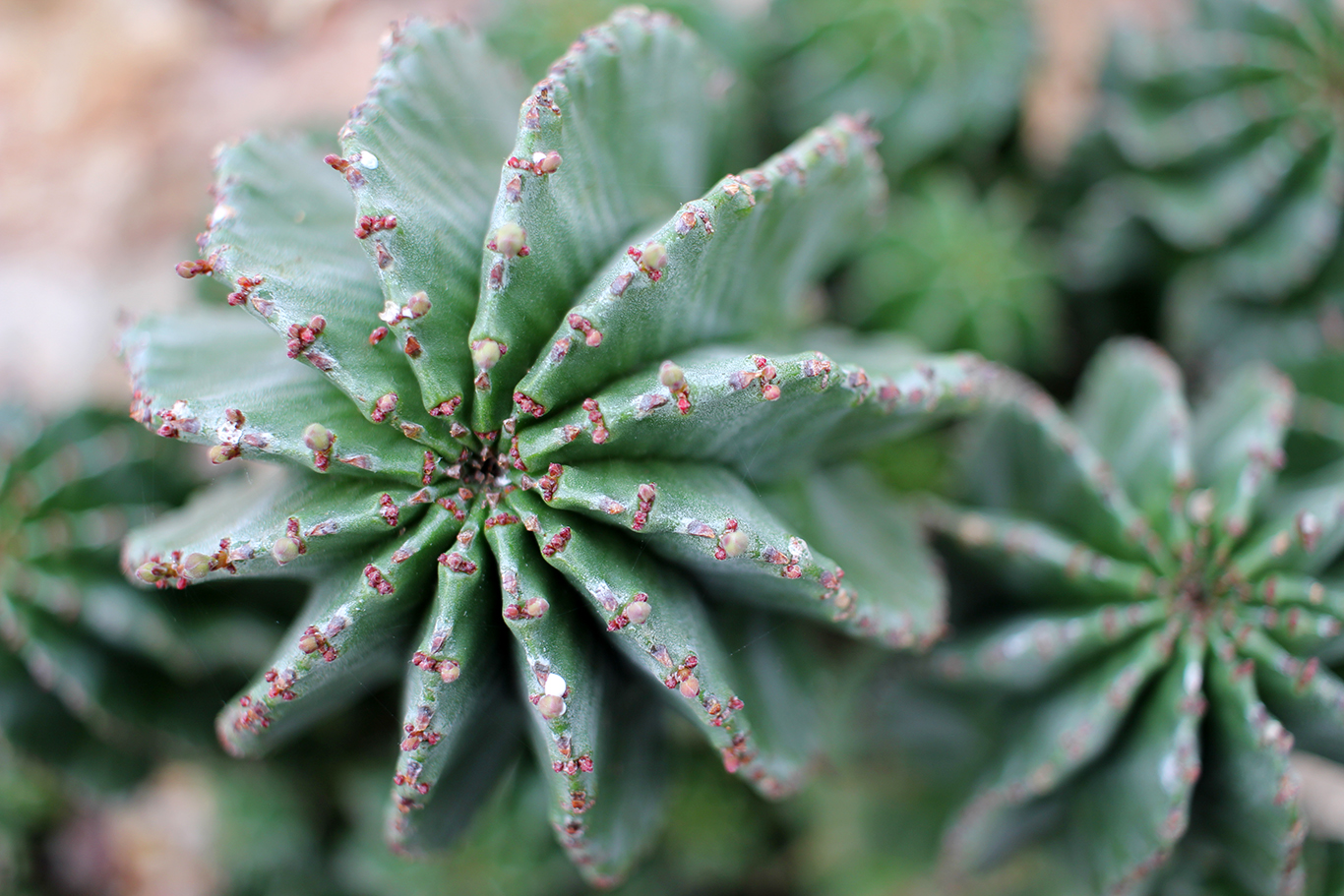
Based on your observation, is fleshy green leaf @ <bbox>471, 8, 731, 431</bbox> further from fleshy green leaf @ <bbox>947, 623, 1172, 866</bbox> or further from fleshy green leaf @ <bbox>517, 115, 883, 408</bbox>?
fleshy green leaf @ <bbox>947, 623, 1172, 866</bbox>

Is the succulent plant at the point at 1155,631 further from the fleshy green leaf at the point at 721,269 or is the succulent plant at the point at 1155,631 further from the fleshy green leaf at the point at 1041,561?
the fleshy green leaf at the point at 721,269

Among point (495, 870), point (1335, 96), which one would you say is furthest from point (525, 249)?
point (1335, 96)

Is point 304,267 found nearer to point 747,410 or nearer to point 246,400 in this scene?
point 246,400

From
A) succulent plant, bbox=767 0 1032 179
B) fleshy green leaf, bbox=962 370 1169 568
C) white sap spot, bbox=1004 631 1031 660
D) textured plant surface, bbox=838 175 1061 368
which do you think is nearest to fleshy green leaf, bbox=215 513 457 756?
white sap spot, bbox=1004 631 1031 660

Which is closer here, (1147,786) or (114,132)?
(1147,786)

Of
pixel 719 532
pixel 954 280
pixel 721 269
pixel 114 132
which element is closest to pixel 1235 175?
pixel 954 280

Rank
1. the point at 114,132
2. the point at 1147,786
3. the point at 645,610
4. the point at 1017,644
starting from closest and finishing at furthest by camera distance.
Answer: the point at 645,610, the point at 1147,786, the point at 1017,644, the point at 114,132
